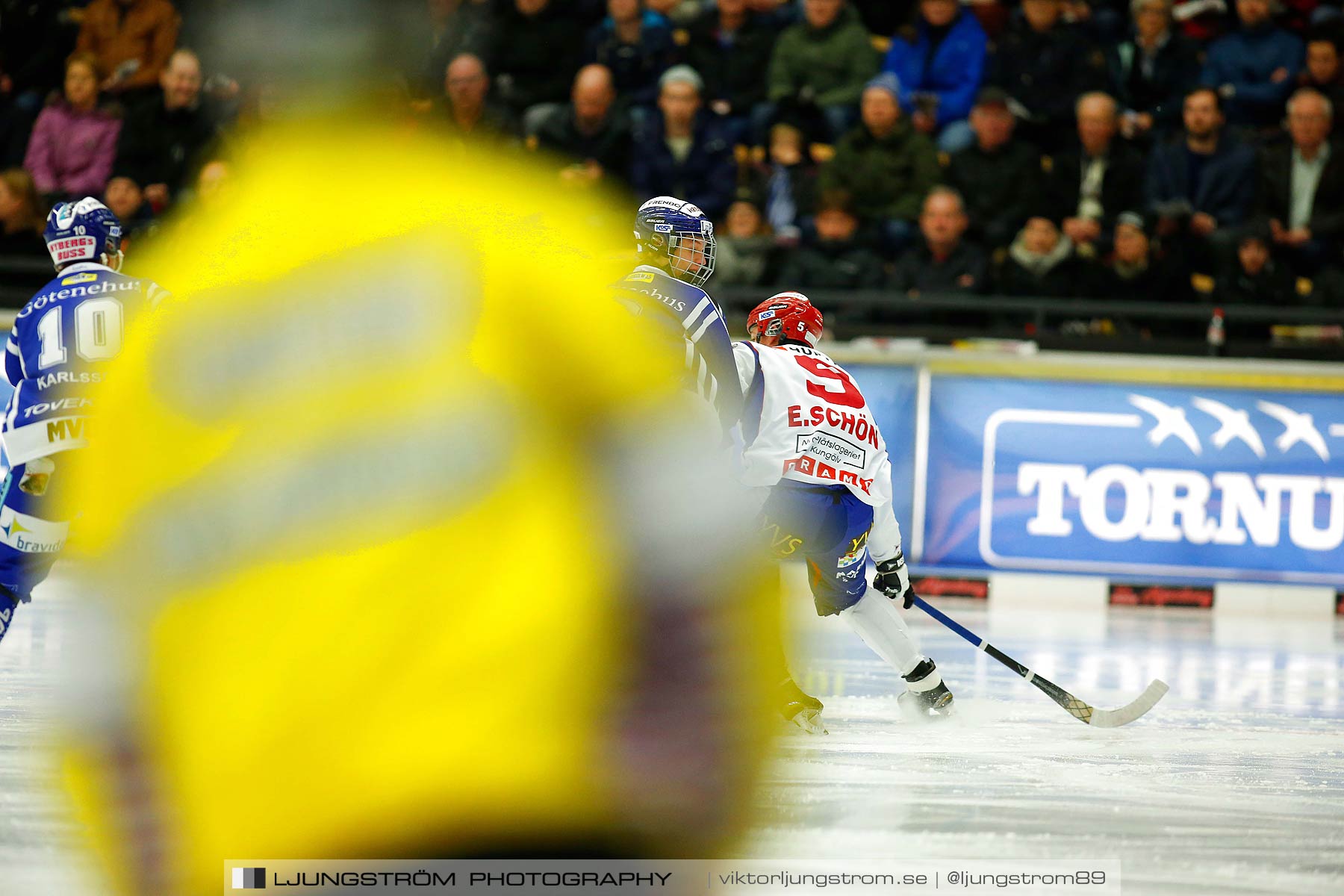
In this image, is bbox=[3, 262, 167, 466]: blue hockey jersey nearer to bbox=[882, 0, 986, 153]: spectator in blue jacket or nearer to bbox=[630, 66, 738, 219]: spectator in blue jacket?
bbox=[630, 66, 738, 219]: spectator in blue jacket

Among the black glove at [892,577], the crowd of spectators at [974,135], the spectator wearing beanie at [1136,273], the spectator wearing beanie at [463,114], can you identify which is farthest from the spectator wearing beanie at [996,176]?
the spectator wearing beanie at [463,114]

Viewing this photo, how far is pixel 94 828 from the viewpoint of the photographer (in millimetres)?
2180

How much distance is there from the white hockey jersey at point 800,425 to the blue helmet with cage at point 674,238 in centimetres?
34

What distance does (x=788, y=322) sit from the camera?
226 inches

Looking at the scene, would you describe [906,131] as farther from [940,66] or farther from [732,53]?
[732,53]

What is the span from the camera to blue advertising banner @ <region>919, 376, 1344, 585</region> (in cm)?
1037

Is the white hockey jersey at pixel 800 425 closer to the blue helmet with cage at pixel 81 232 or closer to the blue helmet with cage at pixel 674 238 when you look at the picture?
the blue helmet with cage at pixel 674 238

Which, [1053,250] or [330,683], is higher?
[1053,250]

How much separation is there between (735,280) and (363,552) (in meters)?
9.24

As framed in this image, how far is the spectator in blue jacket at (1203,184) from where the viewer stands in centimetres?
1112

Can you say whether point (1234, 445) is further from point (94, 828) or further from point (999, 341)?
point (94, 828)

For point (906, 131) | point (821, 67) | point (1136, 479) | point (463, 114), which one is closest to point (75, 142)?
point (821, 67)

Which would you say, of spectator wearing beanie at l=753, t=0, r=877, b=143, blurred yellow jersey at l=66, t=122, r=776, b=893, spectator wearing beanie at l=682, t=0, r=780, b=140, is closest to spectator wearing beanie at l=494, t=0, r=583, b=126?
spectator wearing beanie at l=682, t=0, r=780, b=140

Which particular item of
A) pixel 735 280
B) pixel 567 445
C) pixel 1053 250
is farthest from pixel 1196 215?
pixel 567 445
